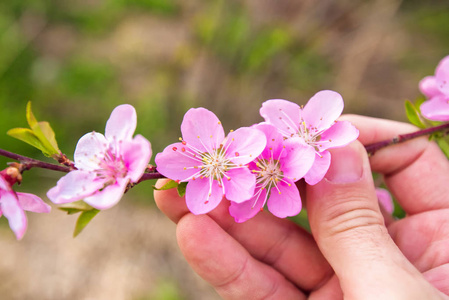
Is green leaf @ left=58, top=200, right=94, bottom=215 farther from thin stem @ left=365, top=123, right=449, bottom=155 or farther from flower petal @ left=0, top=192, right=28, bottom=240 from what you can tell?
thin stem @ left=365, top=123, right=449, bottom=155

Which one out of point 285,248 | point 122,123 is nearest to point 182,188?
point 122,123

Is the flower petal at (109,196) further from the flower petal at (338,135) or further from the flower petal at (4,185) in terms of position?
the flower petal at (338,135)

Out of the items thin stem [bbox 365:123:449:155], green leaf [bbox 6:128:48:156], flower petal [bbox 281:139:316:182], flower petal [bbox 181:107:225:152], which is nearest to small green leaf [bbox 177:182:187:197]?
flower petal [bbox 181:107:225:152]

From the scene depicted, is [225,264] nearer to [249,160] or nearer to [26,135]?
[249,160]

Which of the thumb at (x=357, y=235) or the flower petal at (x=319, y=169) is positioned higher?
the flower petal at (x=319, y=169)

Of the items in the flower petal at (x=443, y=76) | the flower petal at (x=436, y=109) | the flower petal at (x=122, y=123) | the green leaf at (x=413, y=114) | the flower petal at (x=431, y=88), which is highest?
the flower petal at (x=443, y=76)

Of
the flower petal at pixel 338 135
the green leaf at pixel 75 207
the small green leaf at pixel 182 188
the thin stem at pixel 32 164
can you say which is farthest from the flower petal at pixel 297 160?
the green leaf at pixel 75 207
